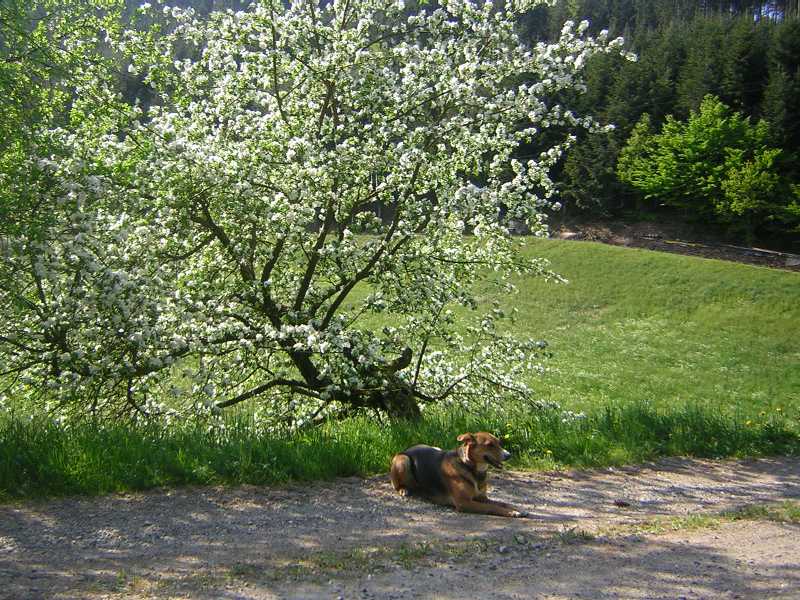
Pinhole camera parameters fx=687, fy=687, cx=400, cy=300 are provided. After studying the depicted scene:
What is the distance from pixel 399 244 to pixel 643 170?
60135 mm

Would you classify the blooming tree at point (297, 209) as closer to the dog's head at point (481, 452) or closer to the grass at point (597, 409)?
the grass at point (597, 409)

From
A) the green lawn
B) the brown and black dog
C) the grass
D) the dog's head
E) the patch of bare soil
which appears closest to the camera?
the brown and black dog

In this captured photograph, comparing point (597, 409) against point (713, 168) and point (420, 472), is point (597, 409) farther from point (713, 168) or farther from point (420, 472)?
point (713, 168)

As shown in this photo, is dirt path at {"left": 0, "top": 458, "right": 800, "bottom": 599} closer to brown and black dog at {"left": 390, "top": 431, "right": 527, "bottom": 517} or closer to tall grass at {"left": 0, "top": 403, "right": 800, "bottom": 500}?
brown and black dog at {"left": 390, "top": 431, "right": 527, "bottom": 517}

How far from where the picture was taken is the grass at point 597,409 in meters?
6.56

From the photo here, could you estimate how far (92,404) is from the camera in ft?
31.4

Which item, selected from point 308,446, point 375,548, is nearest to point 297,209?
point 308,446

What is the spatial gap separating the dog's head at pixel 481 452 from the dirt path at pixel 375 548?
503 mm

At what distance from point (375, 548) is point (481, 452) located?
1513 millimetres

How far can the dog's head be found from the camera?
6238 millimetres

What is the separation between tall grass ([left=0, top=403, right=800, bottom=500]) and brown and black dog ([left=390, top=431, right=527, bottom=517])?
2.64ft

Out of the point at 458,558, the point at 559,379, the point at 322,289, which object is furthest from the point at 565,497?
the point at 559,379

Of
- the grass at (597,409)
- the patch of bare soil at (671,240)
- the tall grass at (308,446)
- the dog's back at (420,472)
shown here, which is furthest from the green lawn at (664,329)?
the dog's back at (420,472)

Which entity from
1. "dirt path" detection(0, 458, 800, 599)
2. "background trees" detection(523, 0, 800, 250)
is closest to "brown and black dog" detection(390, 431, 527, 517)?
"dirt path" detection(0, 458, 800, 599)
